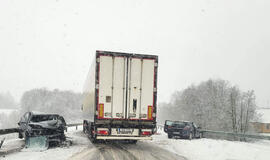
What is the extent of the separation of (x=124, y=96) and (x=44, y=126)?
12.5 feet

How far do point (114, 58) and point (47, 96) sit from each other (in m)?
95.3

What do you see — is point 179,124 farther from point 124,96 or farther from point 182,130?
point 124,96

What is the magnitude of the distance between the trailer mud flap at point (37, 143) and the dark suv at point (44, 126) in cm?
28

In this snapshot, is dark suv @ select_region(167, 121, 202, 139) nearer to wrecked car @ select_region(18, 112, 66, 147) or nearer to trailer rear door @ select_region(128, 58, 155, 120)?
trailer rear door @ select_region(128, 58, 155, 120)

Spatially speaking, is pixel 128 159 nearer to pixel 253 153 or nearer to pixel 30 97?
pixel 253 153

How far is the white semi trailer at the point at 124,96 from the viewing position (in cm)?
1217

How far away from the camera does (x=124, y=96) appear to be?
12.4m

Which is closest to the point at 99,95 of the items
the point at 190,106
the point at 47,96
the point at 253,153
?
the point at 253,153

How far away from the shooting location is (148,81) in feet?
41.5

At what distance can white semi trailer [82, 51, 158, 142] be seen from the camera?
12172mm

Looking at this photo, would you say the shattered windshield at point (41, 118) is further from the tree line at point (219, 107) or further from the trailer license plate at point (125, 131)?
the tree line at point (219, 107)

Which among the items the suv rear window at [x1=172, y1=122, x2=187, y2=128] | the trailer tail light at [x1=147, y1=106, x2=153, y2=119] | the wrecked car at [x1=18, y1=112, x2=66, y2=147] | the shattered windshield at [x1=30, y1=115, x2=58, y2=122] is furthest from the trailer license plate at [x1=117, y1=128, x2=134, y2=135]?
the suv rear window at [x1=172, y1=122, x2=187, y2=128]

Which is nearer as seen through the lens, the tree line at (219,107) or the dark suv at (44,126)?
the dark suv at (44,126)

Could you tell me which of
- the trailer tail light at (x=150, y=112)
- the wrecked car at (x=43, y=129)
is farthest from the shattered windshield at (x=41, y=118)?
the trailer tail light at (x=150, y=112)
